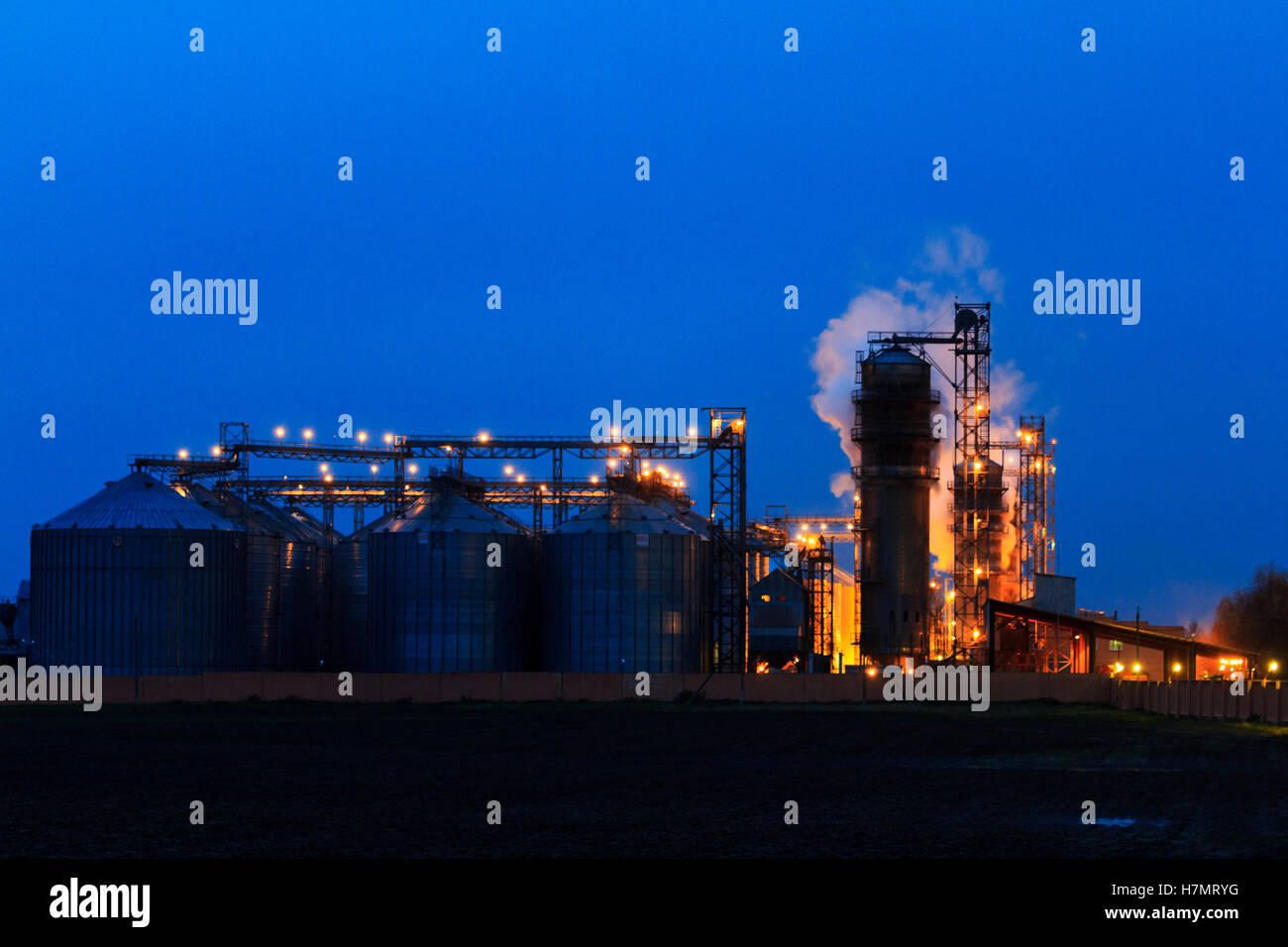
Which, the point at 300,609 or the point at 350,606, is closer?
the point at 300,609

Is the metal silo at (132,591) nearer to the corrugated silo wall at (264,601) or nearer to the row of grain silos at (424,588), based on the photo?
the row of grain silos at (424,588)

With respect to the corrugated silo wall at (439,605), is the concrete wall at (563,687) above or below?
below

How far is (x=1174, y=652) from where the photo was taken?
96.7 m

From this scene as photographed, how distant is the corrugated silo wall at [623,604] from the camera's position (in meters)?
92.1

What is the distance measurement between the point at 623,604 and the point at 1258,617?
88.3 meters

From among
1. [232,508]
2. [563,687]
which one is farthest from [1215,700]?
[232,508]

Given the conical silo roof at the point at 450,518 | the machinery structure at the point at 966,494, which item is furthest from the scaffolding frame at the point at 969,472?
the conical silo roof at the point at 450,518

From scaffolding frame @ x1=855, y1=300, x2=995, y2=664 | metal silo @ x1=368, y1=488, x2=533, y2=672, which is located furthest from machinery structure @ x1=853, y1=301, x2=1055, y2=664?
metal silo @ x1=368, y1=488, x2=533, y2=672

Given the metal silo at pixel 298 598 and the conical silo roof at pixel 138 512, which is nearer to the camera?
the conical silo roof at pixel 138 512

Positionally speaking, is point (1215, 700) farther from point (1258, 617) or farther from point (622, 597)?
point (1258, 617)

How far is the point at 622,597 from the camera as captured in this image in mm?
92500

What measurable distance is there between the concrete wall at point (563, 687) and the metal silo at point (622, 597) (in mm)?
7819
